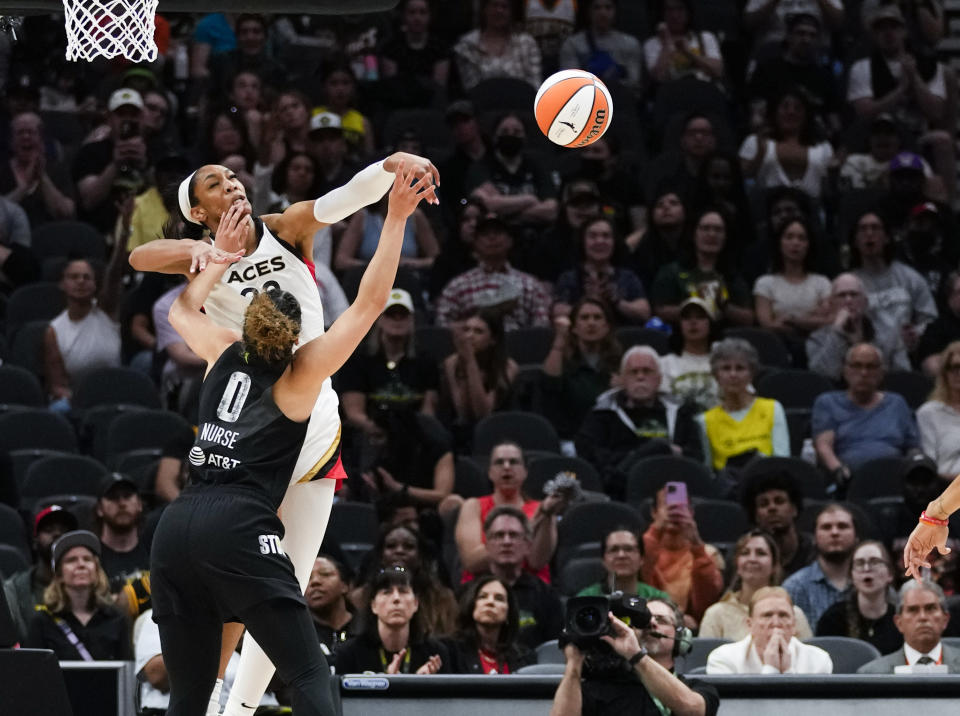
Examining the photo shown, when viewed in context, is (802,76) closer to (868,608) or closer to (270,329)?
(868,608)

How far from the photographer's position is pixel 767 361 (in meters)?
12.8

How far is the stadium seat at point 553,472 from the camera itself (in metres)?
Answer: 11.0

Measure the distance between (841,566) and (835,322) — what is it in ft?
10.3

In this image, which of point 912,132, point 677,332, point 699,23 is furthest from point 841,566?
point 699,23

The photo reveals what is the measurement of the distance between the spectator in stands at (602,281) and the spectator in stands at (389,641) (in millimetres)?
4502

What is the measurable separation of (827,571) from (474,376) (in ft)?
9.59

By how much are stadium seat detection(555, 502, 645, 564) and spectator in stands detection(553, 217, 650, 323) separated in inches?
97.5

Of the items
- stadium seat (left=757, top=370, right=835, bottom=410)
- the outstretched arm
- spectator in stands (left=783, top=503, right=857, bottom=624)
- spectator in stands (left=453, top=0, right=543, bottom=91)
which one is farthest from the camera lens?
spectator in stands (left=453, top=0, right=543, bottom=91)

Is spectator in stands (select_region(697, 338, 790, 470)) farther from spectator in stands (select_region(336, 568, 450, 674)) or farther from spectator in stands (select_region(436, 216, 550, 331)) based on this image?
spectator in stands (select_region(336, 568, 450, 674))

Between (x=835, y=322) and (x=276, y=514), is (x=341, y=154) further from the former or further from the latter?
(x=276, y=514)

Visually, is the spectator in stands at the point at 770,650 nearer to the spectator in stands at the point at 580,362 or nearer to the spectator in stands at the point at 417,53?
the spectator in stands at the point at 580,362

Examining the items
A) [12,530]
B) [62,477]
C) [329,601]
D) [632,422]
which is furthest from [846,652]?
[62,477]

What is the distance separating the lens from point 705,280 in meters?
13.0

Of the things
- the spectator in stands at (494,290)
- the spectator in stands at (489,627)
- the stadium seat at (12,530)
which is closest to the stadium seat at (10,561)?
the stadium seat at (12,530)
